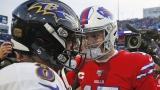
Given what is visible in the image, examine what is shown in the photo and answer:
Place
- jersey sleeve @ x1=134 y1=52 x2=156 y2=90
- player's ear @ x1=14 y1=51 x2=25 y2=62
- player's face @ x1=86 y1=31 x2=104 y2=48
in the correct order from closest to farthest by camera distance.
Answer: player's ear @ x1=14 y1=51 x2=25 y2=62, jersey sleeve @ x1=134 y1=52 x2=156 y2=90, player's face @ x1=86 y1=31 x2=104 y2=48

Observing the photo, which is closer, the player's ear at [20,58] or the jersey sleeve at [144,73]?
the player's ear at [20,58]

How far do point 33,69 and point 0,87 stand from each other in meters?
0.11

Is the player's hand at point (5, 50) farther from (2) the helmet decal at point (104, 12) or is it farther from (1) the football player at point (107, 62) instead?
(2) the helmet decal at point (104, 12)

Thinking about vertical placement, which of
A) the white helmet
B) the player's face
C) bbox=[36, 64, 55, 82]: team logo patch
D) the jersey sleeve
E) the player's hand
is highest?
the white helmet

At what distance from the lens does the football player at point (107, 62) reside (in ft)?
5.90

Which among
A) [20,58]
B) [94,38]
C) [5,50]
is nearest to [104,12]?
[94,38]

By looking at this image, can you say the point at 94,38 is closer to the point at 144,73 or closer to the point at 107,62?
the point at 107,62

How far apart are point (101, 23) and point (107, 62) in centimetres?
31

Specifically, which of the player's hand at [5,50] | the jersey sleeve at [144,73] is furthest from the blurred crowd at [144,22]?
the jersey sleeve at [144,73]

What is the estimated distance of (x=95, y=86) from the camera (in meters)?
1.90

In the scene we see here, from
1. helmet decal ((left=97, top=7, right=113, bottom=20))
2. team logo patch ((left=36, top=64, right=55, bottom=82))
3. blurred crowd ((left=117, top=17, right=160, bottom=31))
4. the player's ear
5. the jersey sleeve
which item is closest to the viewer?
team logo patch ((left=36, top=64, right=55, bottom=82))

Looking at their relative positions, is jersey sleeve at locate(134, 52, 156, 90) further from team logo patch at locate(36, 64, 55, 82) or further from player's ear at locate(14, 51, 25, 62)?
team logo patch at locate(36, 64, 55, 82)

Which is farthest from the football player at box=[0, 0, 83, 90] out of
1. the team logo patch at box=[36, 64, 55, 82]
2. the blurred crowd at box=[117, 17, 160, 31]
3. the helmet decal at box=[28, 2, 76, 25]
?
the blurred crowd at box=[117, 17, 160, 31]

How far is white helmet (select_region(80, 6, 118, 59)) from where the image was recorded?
6.44ft
